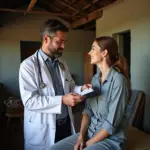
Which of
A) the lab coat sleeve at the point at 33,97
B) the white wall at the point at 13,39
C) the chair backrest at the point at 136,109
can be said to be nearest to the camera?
the lab coat sleeve at the point at 33,97

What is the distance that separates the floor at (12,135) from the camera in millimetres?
3698

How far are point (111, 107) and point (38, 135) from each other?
2.20 feet

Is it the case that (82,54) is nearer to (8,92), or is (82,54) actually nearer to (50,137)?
(8,92)

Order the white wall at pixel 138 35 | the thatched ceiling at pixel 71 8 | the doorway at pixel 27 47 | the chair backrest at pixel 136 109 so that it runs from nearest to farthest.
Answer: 1. the chair backrest at pixel 136 109
2. the white wall at pixel 138 35
3. the thatched ceiling at pixel 71 8
4. the doorway at pixel 27 47

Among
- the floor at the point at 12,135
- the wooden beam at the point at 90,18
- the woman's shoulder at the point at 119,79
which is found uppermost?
the wooden beam at the point at 90,18

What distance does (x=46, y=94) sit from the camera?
71.0 inches

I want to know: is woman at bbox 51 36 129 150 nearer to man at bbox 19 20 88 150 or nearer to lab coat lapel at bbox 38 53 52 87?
man at bbox 19 20 88 150

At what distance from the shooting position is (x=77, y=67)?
7.67m

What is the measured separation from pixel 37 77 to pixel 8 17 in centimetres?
573

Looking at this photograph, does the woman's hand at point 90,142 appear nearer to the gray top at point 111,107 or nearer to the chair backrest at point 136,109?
the gray top at point 111,107

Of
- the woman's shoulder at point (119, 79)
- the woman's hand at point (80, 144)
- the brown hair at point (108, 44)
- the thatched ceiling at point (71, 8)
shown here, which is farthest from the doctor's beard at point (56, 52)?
the thatched ceiling at point (71, 8)

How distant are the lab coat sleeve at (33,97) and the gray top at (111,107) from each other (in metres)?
0.30

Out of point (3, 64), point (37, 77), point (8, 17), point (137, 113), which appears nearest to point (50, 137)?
point (37, 77)

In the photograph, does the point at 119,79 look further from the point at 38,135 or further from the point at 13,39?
the point at 13,39
